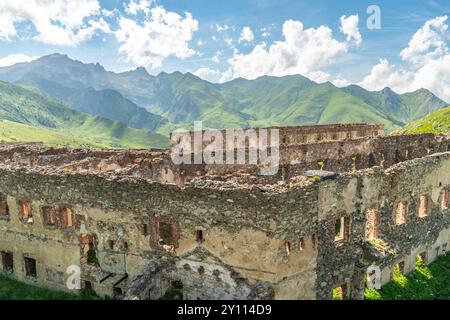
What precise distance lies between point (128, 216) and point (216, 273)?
234 inches

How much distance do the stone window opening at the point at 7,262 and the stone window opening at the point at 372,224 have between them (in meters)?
23.7

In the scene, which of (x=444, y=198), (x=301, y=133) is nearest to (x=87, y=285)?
(x=444, y=198)

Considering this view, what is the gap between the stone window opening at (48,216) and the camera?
83.2 ft

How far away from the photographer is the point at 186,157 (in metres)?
35.1

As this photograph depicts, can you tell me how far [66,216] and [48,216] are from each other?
3.46 ft

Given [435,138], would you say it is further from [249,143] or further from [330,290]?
[330,290]

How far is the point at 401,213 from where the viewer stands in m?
28.0

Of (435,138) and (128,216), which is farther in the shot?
(435,138)

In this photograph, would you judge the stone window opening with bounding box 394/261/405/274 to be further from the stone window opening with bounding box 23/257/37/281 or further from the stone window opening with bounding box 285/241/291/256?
the stone window opening with bounding box 23/257/37/281

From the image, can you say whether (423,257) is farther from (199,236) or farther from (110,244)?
(110,244)

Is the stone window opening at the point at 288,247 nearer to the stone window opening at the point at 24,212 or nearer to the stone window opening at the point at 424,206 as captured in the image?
the stone window opening at the point at 424,206

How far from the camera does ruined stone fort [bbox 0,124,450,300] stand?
19.5 metres
